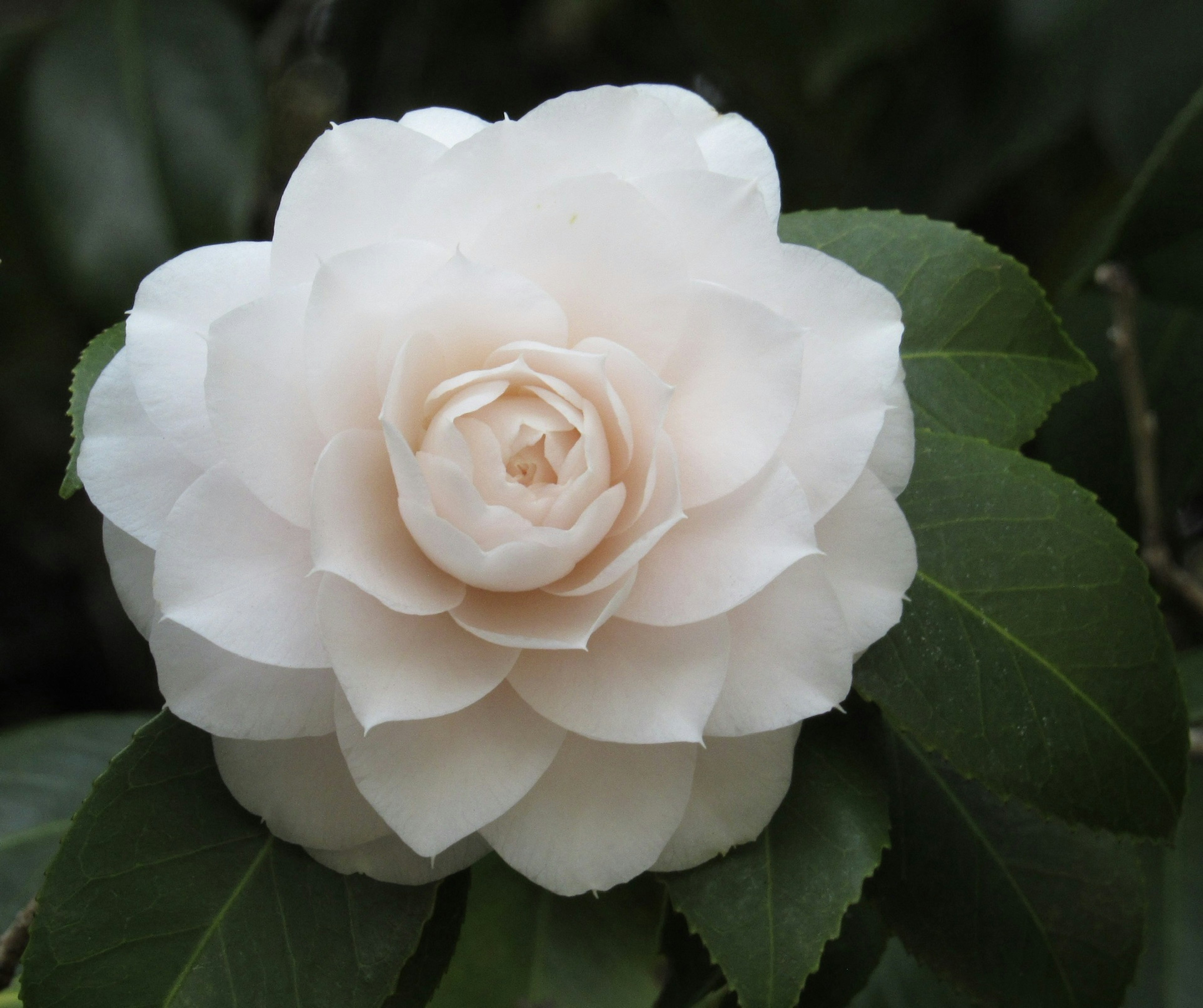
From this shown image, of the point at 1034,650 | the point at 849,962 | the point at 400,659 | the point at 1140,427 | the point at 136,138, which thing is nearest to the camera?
the point at 400,659

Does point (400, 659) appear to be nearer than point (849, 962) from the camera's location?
Yes

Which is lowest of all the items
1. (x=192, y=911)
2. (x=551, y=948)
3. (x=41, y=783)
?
(x=41, y=783)

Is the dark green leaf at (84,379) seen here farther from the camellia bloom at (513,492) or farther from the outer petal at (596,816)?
the outer petal at (596,816)

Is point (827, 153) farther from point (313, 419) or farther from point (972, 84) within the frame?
point (313, 419)

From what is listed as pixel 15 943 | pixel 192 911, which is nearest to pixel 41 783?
pixel 15 943

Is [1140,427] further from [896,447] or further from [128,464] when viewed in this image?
[128,464]

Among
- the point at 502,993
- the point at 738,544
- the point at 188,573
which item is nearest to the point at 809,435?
the point at 738,544

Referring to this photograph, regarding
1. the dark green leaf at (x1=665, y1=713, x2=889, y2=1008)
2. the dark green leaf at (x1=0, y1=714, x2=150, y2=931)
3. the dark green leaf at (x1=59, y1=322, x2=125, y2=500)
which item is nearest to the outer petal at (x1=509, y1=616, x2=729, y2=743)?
the dark green leaf at (x1=665, y1=713, x2=889, y2=1008)

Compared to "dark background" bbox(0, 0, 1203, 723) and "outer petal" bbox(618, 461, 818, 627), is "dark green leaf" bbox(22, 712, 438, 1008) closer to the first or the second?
"outer petal" bbox(618, 461, 818, 627)
